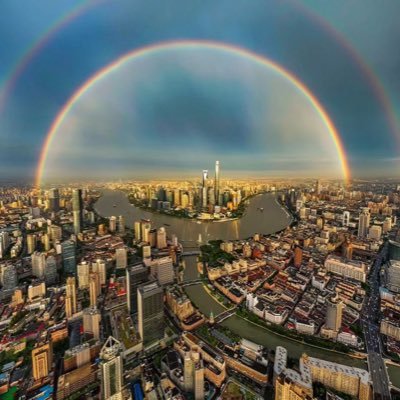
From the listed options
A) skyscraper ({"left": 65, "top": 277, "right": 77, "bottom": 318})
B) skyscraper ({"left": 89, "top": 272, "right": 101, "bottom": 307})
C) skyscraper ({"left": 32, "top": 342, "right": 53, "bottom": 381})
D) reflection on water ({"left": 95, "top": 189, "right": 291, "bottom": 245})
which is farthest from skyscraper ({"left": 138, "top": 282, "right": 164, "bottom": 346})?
reflection on water ({"left": 95, "top": 189, "right": 291, "bottom": 245})

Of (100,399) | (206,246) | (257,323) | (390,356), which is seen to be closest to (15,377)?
(100,399)

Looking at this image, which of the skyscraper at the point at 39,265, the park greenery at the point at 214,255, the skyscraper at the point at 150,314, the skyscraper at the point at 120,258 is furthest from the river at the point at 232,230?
the skyscraper at the point at 39,265

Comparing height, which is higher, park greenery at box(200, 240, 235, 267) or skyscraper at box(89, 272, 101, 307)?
skyscraper at box(89, 272, 101, 307)

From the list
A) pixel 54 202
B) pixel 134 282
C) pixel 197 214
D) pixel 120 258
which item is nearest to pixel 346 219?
pixel 197 214

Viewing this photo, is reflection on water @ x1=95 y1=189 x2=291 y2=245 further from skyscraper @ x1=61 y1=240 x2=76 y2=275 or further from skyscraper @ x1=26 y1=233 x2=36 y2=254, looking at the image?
skyscraper @ x1=26 y1=233 x2=36 y2=254

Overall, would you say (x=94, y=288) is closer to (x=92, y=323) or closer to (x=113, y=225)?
(x=92, y=323)

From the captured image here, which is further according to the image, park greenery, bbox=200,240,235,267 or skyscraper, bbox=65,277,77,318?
park greenery, bbox=200,240,235,267

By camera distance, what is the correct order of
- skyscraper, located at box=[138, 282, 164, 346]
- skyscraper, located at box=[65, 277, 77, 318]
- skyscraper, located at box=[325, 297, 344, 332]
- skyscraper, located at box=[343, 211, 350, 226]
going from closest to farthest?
skyscraper, located at box=[138, 282, 164, 346] < skyscraper, located at box=[325, 297, 344, 332] < skyscraper, located at box=[65, 277, 77, 318] < skyscraper, located at box=[343, 211, 350, 226]
